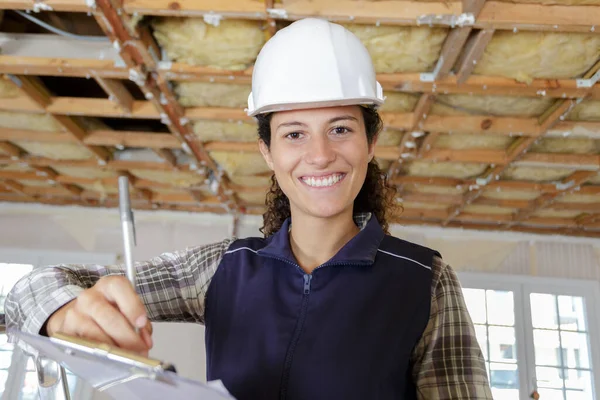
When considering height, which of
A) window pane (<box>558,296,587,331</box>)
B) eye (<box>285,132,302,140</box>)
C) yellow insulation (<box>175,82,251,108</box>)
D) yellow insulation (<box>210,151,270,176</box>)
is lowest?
eye (<box>285,132,302,140</box>)

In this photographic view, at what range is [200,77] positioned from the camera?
302 cm

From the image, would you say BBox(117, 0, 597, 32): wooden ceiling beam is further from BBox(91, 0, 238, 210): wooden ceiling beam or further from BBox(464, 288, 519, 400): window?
BBox(464, 288, 519, 400): window

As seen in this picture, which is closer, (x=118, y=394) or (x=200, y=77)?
(x=118, y=394)

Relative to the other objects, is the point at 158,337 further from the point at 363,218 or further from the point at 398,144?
the point at 363,218

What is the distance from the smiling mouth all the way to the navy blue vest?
0.41 ft

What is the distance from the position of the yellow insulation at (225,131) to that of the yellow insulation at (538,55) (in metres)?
1.61

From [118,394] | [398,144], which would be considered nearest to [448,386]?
[118,394]

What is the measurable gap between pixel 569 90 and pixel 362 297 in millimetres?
2480

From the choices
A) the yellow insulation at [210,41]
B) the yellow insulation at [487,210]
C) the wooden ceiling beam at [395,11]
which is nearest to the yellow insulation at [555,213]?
the yellow insulation at [487,210]

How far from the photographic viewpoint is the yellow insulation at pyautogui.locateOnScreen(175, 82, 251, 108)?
10.6 feet

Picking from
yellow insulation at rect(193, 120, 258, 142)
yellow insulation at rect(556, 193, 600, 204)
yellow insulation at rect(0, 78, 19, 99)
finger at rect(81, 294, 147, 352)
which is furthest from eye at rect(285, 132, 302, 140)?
yellow insulation at rect(556, 193, 600, 204)

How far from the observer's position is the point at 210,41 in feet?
8.96

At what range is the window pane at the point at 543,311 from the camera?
609 cm

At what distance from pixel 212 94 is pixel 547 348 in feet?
15.8
